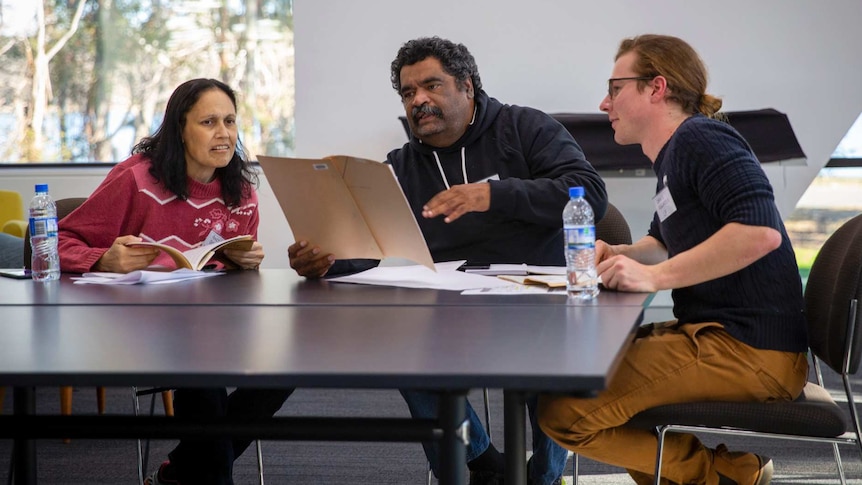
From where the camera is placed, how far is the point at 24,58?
5902mm

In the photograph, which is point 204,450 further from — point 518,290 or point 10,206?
point 10,206

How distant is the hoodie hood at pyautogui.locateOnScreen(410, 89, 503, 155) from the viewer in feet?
8.27

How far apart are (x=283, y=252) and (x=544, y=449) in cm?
353

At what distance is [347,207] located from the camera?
78.7 inches

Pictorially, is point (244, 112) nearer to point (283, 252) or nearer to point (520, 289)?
point (283, 252)

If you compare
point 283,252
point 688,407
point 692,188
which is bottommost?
point 283,252

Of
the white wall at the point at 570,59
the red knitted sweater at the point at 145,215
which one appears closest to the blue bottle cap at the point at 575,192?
the red knitted sweater at the point at 145,215

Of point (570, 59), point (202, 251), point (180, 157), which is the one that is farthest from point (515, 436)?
point (570, 59)

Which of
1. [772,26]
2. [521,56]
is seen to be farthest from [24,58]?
[772,26]

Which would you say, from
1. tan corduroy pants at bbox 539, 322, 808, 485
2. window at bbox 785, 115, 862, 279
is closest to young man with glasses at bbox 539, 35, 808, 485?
tan corduroy pants at bbox 539, 322, 808, 485

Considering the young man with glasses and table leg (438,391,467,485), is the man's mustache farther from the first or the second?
table leg (438,391,467,485)

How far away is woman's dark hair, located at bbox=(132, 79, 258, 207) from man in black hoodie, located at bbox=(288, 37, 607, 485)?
1.42ft

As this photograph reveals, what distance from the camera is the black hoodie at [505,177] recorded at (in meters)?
2.32

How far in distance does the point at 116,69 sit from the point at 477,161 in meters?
4.01
